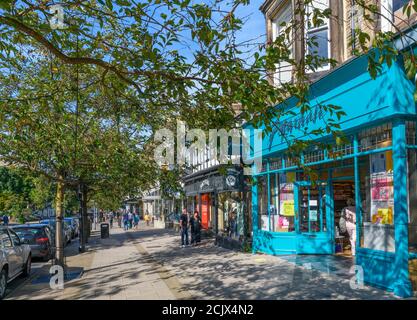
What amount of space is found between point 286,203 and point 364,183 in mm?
3893

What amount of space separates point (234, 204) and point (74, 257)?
7.74m

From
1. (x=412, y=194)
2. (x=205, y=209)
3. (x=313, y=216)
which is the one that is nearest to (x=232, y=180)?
(x=313, y=216)

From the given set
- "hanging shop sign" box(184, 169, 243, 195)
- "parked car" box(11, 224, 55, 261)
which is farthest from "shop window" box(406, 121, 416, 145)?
"parked car" box(11, 224, 55, 261)

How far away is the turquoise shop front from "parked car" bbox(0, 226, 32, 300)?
622cm

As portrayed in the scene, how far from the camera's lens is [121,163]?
1241 cm

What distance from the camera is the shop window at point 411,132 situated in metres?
8.45

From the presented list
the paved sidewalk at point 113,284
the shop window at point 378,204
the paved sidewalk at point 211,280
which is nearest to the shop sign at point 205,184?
the paved sidewalk at point 211,280

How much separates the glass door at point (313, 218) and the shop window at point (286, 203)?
1.01 ft

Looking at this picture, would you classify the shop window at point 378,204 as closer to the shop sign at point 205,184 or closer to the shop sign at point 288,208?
the shop sign at point 288,208

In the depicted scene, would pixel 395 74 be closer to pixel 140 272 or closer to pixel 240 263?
pixel 240 263

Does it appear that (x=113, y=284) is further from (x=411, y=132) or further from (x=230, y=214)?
(x=230, y=214)

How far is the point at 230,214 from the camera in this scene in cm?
2112

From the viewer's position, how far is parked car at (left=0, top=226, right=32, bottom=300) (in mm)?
10002

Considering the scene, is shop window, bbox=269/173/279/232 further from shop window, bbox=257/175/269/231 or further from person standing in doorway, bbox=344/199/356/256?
person standing in doorway, bbox=344/199/356/256
